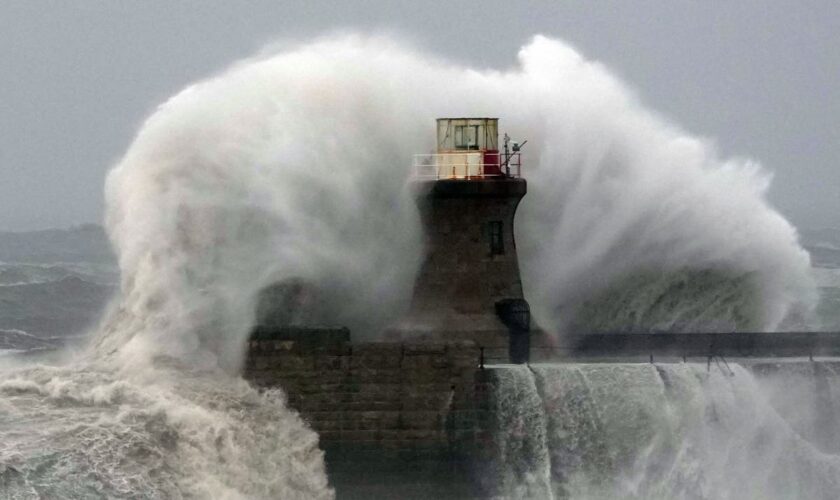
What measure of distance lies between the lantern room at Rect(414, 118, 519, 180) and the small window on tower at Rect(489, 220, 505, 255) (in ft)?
1.69

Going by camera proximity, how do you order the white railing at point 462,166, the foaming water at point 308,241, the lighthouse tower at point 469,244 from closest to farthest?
1. the foaming water at point 308,241
2. the lighthouse tower at point 469,244
3. the white railing at point 462,166

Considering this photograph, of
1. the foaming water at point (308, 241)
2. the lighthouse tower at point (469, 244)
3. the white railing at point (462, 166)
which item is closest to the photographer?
the foaming water at point (308, 241)

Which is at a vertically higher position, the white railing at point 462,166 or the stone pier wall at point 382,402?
the white railing at point 462,166

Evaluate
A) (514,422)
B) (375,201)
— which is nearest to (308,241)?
(375,201)

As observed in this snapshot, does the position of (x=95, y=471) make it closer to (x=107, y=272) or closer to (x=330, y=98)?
(x=330, y=98)

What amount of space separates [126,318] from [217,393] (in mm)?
1752

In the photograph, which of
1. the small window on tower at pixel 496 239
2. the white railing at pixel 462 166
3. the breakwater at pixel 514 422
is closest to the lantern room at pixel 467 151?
the white railing at pixel 462 166

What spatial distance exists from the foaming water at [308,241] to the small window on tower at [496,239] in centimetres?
99

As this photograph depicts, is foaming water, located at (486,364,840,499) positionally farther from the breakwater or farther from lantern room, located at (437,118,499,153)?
lantern room, located at (437,118,499,153)

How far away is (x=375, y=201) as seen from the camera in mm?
20703

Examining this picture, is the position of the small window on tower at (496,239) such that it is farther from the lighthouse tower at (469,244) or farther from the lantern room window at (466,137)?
the lantern room window at (466,137)

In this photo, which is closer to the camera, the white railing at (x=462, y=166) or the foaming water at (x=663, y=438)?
the foaming water at (x=663, y=438)

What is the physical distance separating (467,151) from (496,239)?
3.26 ft

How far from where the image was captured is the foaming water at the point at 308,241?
682 inches
